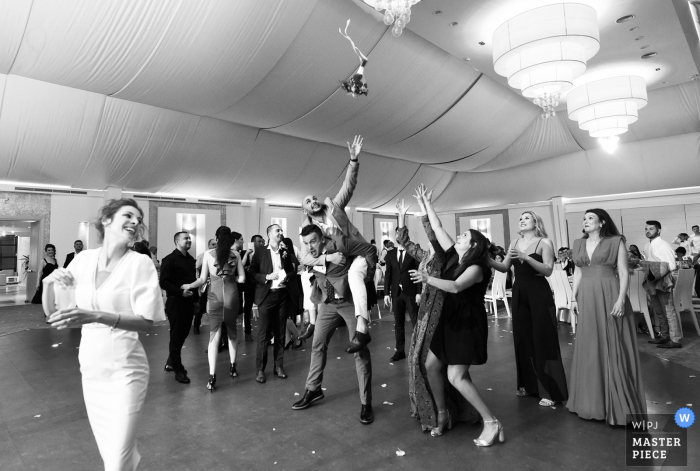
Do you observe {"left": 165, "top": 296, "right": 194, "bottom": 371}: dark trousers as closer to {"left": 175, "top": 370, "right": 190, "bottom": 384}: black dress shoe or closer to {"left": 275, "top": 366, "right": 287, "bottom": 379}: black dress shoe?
{"left": 175, "top": 370, "right": 190, "bottom": 384}: black dress shoe

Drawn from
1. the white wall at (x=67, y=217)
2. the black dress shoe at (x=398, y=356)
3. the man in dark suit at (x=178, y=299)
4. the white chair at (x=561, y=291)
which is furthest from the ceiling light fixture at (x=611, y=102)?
the white wall at (x=67, y=217)

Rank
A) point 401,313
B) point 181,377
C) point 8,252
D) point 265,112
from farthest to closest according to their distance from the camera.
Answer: point 8,252, point 265,112, point 401,313, point 181,377

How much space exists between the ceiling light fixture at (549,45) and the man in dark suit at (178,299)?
5276mm

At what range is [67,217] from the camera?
9500mm

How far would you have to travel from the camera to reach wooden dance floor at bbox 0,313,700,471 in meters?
2.31

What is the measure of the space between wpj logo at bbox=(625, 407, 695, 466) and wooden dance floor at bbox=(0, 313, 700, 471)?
6cm

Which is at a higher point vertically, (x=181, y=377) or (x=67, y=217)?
(x=67, y=217)

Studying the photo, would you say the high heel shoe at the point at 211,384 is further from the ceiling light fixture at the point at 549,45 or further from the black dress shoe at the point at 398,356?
the ceiling light fixture at the point at 549,45

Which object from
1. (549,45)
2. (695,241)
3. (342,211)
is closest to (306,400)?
(342,211)

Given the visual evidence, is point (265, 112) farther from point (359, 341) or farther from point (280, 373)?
point (359, 341)

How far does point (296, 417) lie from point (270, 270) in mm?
1643

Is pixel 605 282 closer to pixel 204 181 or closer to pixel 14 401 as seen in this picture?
pixel 14 401

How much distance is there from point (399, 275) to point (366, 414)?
2.58 m

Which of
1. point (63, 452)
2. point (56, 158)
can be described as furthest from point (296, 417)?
point (56, 158)
